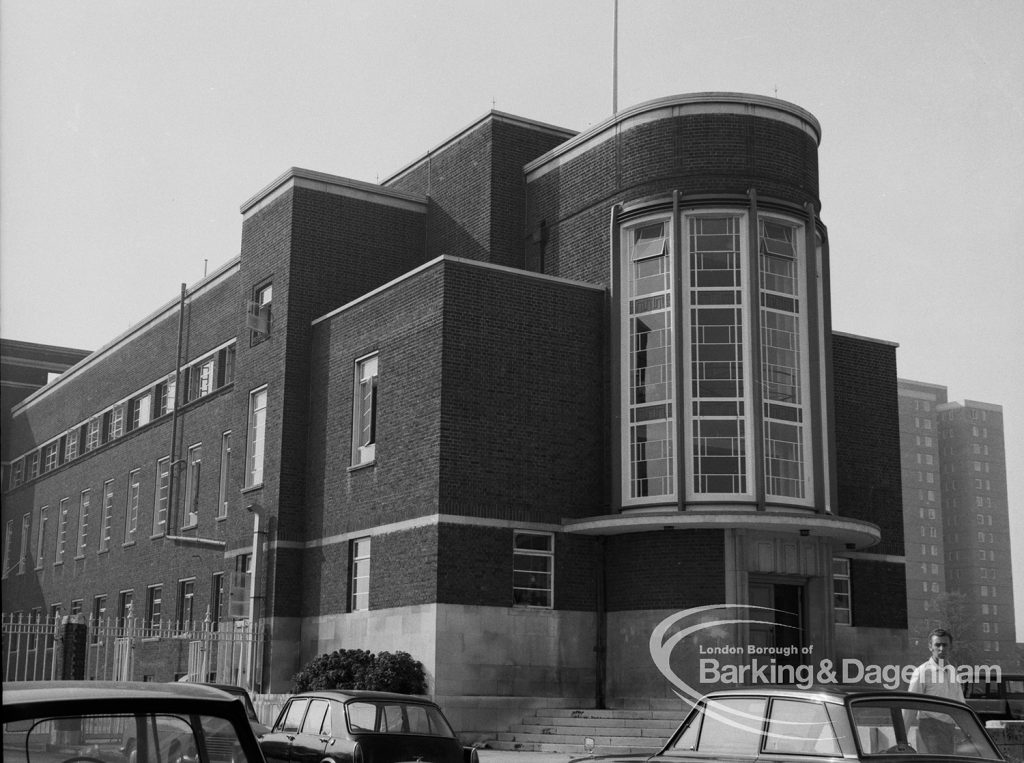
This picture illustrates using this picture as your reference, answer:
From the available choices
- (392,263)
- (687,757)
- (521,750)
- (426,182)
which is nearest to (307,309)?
(392,263)

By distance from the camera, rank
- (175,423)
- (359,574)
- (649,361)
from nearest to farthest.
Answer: (649,361)
(359,574)
(175,423)

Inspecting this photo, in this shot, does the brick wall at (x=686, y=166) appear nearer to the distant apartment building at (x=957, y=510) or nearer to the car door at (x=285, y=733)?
the car door at (x=285, y=733)

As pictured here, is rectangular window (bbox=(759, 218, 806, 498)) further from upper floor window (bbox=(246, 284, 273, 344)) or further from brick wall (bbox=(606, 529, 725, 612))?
upper floor window (bbox=(246, 284, 273, 344))

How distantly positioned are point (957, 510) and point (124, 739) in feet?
445

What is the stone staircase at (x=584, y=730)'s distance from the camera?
20.5 m

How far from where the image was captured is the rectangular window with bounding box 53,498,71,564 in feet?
149

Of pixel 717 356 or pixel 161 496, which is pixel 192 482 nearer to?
pixel 161 496

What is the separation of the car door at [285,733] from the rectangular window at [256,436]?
16054mm

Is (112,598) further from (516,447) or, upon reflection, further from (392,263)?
(516,447)

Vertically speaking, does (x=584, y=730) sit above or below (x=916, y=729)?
below

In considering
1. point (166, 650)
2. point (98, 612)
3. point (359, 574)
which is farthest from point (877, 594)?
point (98, 612)

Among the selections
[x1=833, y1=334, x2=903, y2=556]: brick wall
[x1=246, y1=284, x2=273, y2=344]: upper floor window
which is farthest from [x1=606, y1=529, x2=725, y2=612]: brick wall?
[x1=246, y1=284, x2=273, y2=344]: upper floor window

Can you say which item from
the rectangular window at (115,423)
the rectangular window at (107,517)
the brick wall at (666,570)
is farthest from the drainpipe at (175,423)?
the brick wall at (666,570)

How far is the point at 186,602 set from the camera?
112 ft
